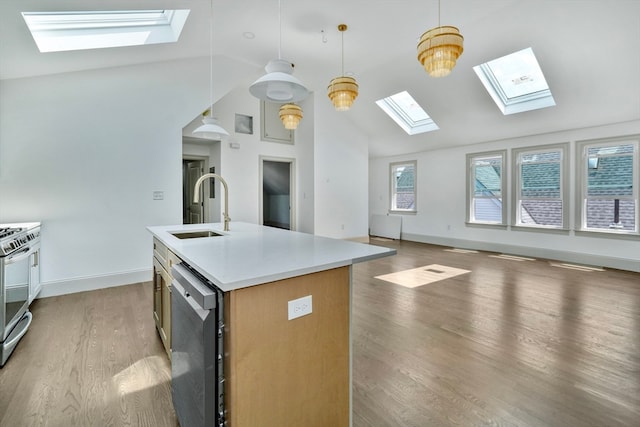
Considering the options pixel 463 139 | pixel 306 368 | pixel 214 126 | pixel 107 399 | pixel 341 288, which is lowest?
pixel 107 399

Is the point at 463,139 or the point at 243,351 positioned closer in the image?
the point at 243,351

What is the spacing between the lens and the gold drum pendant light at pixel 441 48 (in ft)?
8.35

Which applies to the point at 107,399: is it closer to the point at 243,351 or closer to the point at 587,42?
the point at 243,351

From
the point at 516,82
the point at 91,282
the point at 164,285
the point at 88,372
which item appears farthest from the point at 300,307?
the point at 516,82

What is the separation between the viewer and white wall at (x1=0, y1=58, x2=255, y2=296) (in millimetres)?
3336

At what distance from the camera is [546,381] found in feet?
6.15

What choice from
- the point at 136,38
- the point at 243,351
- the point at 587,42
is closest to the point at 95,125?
the point at 136,38

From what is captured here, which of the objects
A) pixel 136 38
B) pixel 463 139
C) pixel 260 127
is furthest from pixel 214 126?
pixel 463 139

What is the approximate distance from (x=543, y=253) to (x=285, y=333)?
251 inches

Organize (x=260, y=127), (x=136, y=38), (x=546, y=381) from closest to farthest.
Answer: (x=546, y=381) → (x=136, y=38) → (x=260, y=127)

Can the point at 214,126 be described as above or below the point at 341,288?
above

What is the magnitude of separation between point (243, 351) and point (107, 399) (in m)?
1.35

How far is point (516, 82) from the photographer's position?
5160 mm

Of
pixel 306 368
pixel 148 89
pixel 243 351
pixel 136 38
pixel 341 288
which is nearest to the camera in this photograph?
pixel 243 351
